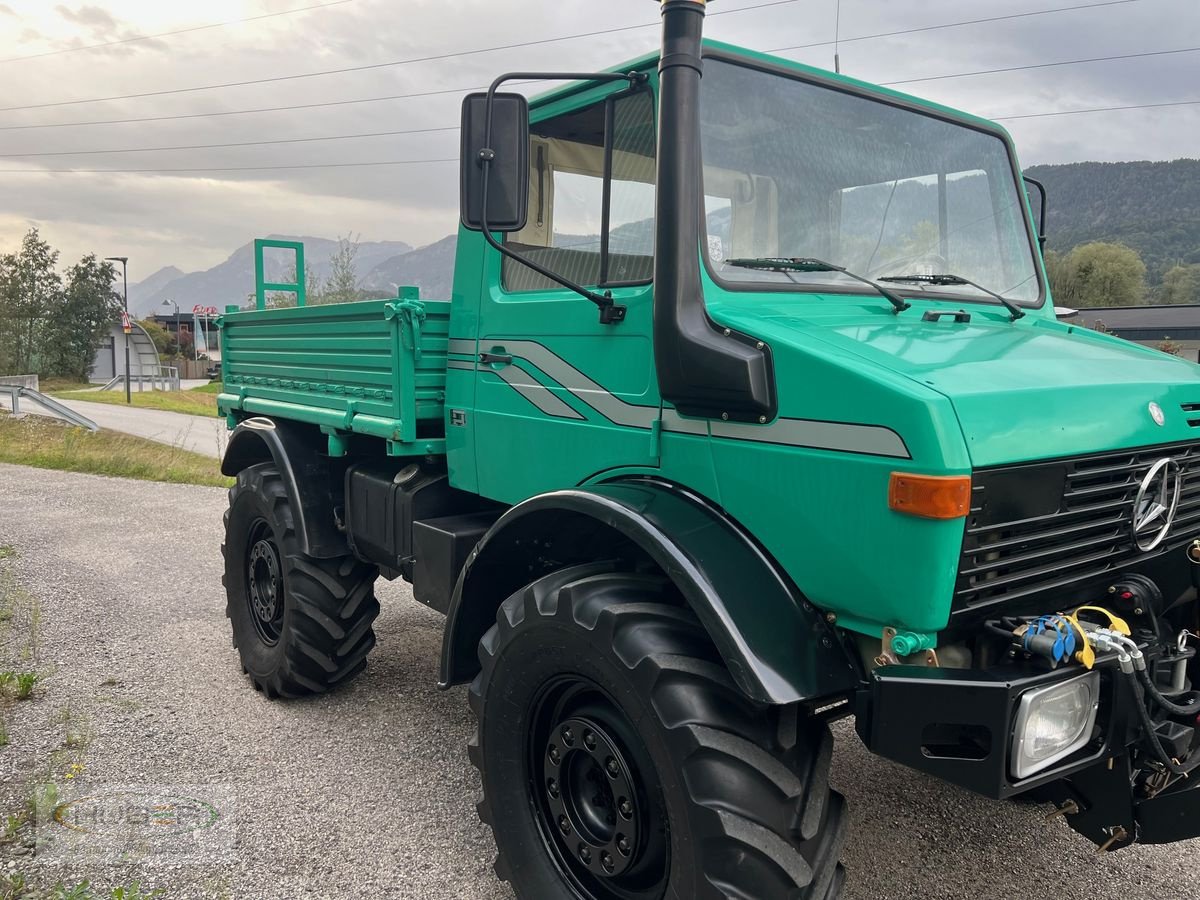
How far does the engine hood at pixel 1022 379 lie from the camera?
207cm

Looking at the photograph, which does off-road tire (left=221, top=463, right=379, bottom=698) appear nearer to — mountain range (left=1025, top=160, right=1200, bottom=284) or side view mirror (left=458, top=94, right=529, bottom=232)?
side view mirror (left=458, top=94, right=529, bottom=232)

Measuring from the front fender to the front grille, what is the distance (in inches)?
14.4

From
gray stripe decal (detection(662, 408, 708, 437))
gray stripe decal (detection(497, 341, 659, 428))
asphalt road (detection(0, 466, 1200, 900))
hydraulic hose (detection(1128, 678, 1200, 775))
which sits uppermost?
gray stripe decal (detection(497, 341, 659, 428))

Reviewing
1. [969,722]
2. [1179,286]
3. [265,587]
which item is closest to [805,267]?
[969,722]

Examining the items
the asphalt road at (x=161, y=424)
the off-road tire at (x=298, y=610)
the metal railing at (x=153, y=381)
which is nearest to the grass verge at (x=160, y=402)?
the asphalt road at (x=161, y=424)

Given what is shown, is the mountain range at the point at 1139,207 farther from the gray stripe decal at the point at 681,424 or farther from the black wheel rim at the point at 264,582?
the gray stripe decal at the point at 681,424

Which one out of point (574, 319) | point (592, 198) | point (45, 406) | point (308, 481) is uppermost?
point (592, 198)

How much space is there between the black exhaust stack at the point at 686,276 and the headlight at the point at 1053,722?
0.89 meters

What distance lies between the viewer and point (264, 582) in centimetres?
492

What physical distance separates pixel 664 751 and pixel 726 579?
1.47ft

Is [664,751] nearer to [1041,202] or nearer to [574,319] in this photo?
[574,319]

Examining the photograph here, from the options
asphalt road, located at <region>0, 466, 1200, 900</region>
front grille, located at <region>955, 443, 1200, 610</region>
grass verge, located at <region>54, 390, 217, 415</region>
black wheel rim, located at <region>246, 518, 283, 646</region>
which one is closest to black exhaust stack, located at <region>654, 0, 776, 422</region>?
front grille, located at <region>955, 443, 1200, 610</region>

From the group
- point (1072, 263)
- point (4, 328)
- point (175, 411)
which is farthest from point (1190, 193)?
point (4, 328)

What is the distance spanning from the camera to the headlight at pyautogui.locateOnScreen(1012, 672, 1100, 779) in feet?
6.43
